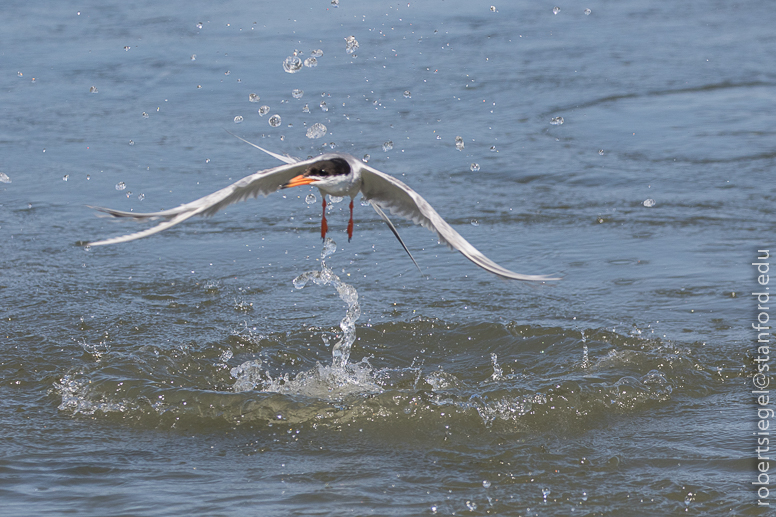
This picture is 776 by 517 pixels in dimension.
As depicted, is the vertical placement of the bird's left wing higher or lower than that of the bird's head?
lower

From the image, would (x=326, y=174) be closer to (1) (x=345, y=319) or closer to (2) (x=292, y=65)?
(1) (x=345, y=319)

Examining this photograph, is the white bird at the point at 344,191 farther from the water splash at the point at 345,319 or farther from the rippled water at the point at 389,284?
the rippled water at the point at 389,284

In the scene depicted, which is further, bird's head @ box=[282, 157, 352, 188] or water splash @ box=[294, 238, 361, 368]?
water splash @ box=[294, 238, 361, 368]

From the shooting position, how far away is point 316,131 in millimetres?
8609

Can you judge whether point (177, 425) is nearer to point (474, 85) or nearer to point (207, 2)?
point (474, 85)

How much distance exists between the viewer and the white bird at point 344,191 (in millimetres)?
4086

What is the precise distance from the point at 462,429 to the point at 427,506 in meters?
0.80

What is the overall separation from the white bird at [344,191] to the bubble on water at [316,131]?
137 inches

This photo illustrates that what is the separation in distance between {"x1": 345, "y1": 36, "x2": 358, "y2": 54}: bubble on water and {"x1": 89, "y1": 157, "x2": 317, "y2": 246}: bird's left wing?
268 inches

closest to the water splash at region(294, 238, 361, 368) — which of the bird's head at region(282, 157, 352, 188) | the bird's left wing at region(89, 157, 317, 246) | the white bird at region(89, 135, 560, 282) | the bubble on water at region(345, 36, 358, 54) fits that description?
the white bird at region(89, 135, 560, 282)

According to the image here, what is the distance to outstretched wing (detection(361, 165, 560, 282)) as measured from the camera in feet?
13.5

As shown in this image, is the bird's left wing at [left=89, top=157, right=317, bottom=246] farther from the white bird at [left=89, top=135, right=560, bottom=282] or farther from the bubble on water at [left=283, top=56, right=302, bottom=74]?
the bubble on water at [left=283, top=56, right=302, bottom=74]

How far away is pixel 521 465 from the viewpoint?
14.0 feet

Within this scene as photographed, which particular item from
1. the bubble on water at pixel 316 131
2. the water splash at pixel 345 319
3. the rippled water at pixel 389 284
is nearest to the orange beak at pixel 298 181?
the water splash at pixel 345 319
